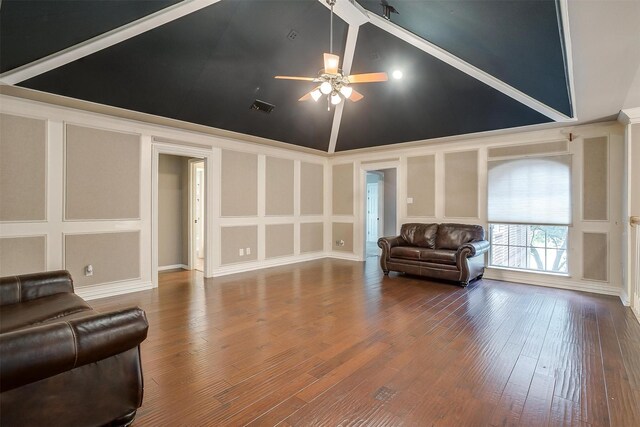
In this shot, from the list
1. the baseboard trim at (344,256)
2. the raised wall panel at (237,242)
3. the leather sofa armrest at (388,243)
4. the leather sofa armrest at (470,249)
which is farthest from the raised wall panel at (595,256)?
the raised wall panel at (237,242)

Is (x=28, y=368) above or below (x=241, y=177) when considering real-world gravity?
below

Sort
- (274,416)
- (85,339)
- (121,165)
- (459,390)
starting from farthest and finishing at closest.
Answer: (121,165) → (459,390) → (274,416) → (85,339)

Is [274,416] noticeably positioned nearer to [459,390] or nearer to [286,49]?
[459,390]

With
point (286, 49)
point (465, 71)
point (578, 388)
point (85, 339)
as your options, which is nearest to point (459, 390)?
point (578, 388)

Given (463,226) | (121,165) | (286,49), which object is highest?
(286,49)

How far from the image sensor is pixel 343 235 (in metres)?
7.46

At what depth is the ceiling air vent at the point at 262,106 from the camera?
4784 millimetres

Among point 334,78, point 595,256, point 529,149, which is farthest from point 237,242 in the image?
point 595,256

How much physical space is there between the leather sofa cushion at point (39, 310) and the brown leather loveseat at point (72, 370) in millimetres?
15

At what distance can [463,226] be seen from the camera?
5449 millimetres

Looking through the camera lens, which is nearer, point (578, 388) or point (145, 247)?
point (578, 388)

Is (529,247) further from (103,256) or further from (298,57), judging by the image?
(103,256)

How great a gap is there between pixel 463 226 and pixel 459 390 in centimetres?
385

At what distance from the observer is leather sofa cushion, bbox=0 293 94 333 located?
1937 millimetres
